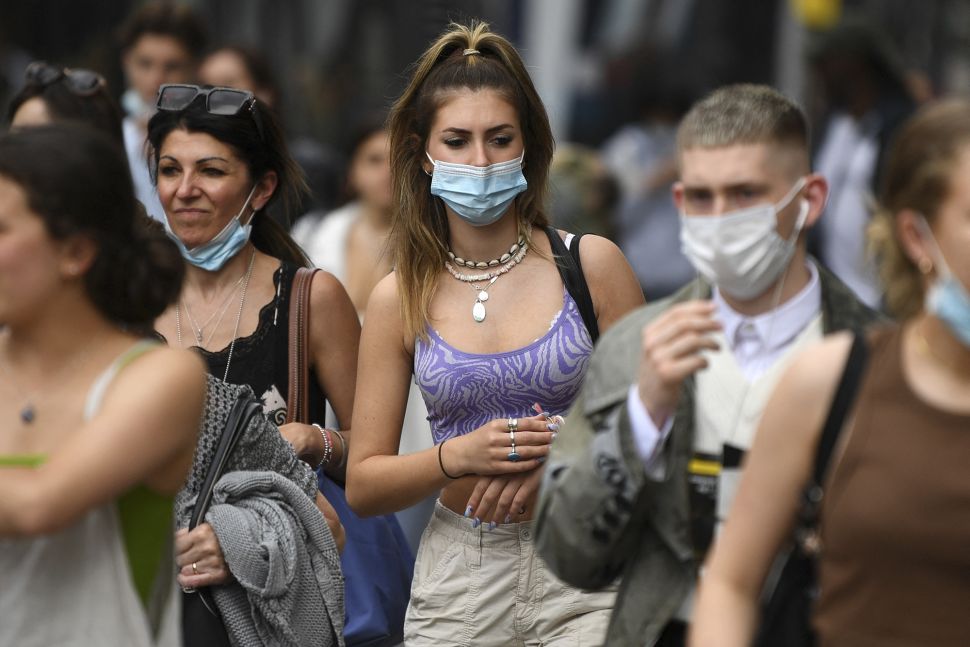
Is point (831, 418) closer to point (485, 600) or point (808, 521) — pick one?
point (808, 521)

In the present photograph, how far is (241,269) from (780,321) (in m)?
1.98

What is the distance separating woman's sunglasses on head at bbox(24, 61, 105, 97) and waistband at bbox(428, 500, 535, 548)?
7.44 feet

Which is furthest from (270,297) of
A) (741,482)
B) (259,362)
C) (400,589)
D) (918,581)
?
(918,581)

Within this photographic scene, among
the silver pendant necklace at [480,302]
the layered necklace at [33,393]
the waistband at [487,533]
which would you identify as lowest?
Answer: the waistband at [487,533]

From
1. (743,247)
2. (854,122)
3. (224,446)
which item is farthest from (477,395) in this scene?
(854,122)

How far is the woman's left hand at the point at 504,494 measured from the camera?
4.20m

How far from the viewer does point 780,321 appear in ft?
11.3

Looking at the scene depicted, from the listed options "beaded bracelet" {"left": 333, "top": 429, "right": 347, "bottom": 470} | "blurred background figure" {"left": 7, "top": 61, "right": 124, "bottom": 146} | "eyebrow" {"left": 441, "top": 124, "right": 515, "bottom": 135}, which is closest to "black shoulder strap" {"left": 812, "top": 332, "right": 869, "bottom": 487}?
"eyebrow" {"left": 441, "top": 124, "right": 515, "bottom": 135}

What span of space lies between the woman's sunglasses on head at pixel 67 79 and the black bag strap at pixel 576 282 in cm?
215

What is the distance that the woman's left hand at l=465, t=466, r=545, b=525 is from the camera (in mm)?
4199

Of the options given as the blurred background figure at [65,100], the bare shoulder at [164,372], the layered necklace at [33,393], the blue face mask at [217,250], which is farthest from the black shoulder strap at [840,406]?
the blurred background figure at [65,100]

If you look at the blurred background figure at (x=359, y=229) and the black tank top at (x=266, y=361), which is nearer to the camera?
the black tank top at (x=266, y=361)

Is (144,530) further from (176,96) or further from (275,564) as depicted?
(176,96)

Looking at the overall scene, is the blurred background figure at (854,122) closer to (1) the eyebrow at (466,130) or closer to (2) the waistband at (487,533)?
(1) the eyebrow at (466,130)
